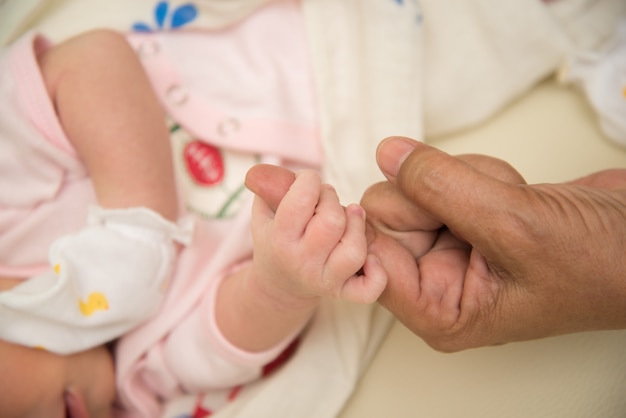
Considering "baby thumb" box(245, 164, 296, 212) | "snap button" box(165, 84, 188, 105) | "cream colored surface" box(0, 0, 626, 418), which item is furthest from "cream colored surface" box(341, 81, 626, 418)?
"snap button" box(165, 84, 188, 105)

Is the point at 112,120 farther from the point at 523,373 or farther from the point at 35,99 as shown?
the point at 523,373

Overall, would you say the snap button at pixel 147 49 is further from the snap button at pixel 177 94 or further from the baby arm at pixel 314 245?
the baby arm at pixel 314 245

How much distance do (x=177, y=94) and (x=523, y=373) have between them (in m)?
0.67

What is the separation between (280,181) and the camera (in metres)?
0.55

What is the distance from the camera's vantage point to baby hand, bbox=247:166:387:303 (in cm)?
51

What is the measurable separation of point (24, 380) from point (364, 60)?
709mm

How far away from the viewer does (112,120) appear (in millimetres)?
760

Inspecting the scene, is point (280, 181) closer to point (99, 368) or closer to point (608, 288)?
point (608, 288)

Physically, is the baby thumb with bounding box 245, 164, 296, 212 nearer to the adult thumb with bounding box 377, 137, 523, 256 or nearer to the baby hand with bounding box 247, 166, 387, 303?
the baby hand with bounding box 247, 166, 387, 303

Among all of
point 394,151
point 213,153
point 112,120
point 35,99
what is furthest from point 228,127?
point 394,151

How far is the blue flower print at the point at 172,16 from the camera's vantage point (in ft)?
3.09

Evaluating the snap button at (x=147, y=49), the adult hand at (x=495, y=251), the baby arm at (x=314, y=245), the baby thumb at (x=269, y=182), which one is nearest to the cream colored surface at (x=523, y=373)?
the adult hand at (x=495, y=251)

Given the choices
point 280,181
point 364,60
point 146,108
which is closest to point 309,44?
point 364,60

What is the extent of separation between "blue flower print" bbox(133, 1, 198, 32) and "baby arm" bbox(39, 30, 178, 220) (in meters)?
0.14
